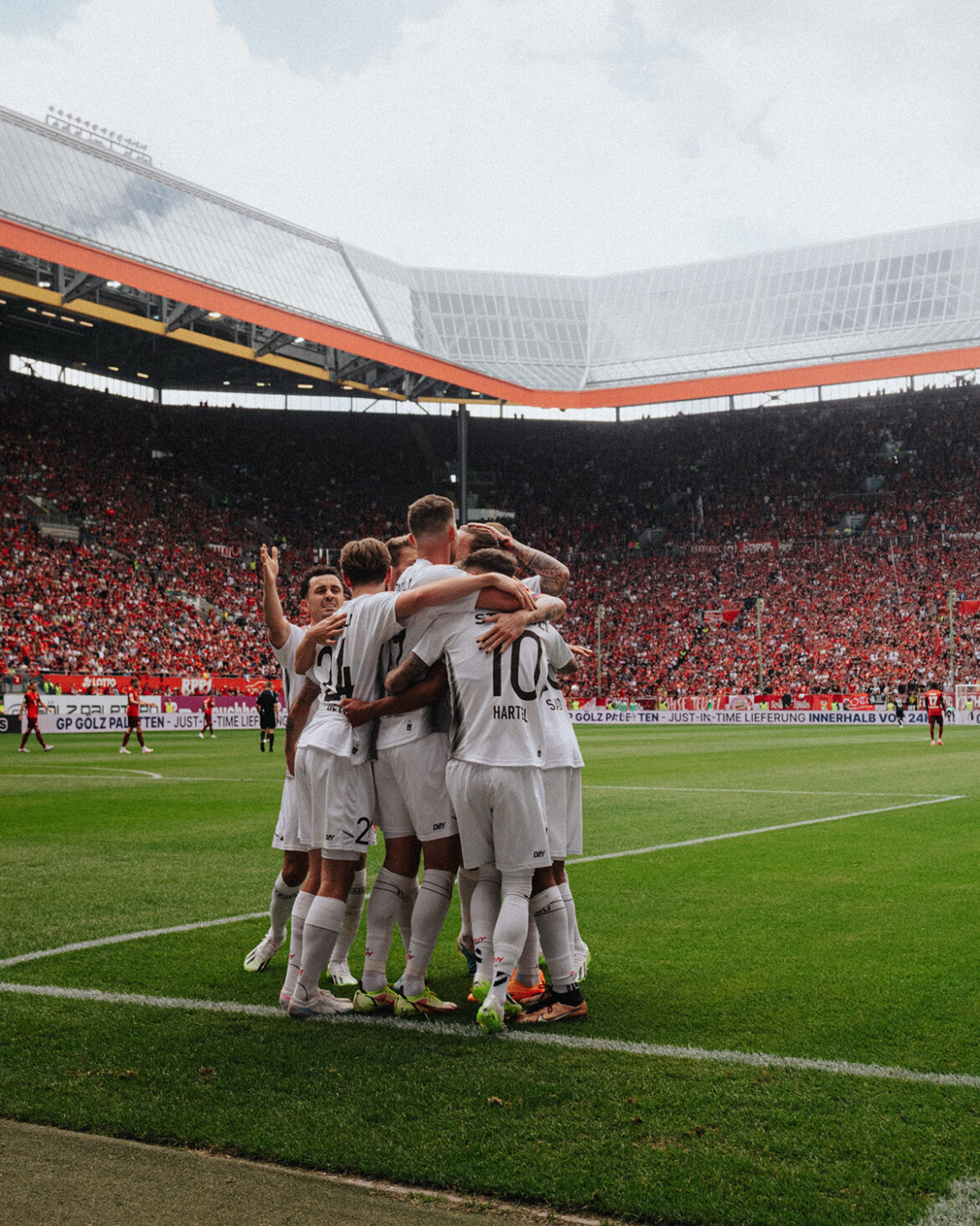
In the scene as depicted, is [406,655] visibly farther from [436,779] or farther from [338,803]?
[338,803]

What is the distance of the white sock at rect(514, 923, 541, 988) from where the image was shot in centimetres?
552

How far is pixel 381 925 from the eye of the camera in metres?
5.32

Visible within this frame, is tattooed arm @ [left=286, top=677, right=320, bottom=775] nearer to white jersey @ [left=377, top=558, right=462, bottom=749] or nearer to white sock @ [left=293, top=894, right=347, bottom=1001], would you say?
white jersey @ [left=377, top=558, right=462, bottom=749]

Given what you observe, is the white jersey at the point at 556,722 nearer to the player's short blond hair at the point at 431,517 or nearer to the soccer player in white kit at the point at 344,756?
the soccer player in white kit at the point at 344,756

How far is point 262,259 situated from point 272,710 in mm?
26433

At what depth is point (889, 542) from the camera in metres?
57.1

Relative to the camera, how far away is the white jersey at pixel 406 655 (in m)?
5.17

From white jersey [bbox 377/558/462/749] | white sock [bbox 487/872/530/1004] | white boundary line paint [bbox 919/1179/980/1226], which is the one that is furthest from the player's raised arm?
white boundary line paint [bbox 919/1179/980/1226]

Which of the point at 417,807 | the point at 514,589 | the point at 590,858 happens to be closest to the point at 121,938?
the point at 417,807

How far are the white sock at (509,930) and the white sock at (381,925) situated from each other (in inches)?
21.3

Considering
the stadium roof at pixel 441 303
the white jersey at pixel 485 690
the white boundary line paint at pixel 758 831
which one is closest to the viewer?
the white jersey at pixel 485 690

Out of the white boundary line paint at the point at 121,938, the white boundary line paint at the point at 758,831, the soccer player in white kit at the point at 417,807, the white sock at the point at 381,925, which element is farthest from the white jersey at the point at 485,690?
the white boundary line paint at the point at 758,831

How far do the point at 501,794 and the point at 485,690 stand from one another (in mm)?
468

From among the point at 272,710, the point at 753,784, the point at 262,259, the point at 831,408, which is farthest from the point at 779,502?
the point at 753,784
